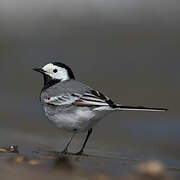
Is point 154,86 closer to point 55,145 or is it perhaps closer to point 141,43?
point 141,43

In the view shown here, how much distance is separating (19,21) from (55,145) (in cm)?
1135

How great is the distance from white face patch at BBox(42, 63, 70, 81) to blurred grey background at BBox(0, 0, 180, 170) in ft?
4.82

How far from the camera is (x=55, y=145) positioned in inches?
464

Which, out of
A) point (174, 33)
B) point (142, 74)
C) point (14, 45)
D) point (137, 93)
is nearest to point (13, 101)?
point (137, 93)

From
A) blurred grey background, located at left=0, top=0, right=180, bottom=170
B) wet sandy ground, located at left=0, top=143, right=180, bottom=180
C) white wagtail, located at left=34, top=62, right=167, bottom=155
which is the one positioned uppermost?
white wagtail, located at left=34, top=62, right=167, bottom=155

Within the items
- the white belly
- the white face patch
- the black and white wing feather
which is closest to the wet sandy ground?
the white belly

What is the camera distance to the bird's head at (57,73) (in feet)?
33.4

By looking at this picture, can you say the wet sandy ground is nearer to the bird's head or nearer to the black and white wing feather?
the black and white wing feather

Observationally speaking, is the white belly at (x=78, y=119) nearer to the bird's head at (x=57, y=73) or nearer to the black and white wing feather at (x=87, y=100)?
the black and white wing feather at (x=87, y=100)

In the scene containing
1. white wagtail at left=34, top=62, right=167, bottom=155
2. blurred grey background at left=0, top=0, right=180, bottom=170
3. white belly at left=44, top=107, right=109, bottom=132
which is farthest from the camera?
blurred grey background at left=0, top=0, right=180, bottom=170

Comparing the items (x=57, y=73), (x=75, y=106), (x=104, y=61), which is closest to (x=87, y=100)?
(x=75, y=106)

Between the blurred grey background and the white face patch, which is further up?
the white face patch

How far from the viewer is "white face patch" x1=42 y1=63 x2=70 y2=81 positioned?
10195mm

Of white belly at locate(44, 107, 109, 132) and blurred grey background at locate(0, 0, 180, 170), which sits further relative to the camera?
blurred grey background at locate(0, 0, 180, 170)
